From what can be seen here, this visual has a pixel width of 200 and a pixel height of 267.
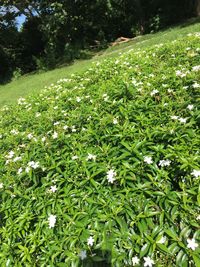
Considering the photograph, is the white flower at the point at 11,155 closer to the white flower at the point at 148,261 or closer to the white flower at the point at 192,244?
the white flower at the point at 148,261

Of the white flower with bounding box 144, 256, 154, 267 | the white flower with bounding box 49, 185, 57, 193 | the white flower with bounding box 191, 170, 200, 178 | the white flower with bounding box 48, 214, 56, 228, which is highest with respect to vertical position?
the white flower with bounding box 49, 185, 57, 193

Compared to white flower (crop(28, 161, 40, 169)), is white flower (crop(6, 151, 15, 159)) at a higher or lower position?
lower

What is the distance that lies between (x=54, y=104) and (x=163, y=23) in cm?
1463

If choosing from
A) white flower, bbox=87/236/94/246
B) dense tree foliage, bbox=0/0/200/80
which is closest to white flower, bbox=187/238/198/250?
white flower, bbox=87/236/94/246

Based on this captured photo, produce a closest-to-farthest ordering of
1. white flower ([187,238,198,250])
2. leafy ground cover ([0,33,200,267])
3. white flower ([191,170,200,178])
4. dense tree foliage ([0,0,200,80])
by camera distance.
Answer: white flower ([187,238,198,250]) < leafy ground cover ([0,33,200,267]) < white flower ([191,170,200,178]) < dense tree foliage ([0,0,200,80])

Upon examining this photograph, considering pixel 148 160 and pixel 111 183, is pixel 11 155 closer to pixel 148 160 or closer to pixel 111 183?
pixel 111 183

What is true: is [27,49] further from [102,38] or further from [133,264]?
[133,264]

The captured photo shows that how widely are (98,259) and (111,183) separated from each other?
1.58 feet

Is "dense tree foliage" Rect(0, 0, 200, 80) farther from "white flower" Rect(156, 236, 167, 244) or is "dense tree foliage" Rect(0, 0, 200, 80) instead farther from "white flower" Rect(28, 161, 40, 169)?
"white flower" Rect(156, 236, 167, 244)

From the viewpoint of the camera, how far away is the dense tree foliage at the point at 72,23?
52.8ft

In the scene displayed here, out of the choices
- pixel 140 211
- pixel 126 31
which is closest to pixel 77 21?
pixel 126 31

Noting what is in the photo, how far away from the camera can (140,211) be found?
173cm

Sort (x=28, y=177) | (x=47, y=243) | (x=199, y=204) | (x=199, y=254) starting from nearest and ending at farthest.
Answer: (x=199, y=254) → (x=199, y=204) → (x=47, y=243) → (x=28, y=177)

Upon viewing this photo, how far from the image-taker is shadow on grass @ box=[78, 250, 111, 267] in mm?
1607
